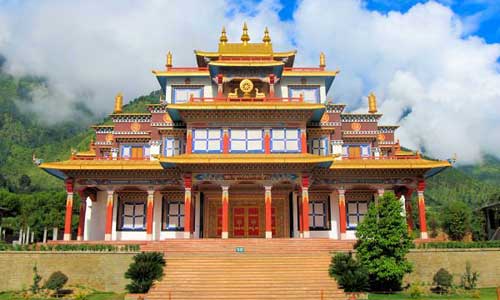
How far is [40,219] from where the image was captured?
54656 mm

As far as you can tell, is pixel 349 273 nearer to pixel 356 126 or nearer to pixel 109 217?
pixel 356 126

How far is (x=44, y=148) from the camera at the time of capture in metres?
130

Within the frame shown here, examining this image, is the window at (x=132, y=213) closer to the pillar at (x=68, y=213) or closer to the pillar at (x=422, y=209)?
the pillar at (x=68, y=213)

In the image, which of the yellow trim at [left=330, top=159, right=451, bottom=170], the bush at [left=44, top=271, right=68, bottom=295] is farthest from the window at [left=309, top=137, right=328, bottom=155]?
the bush at [left=44, top=271, right=68, bottom=295]

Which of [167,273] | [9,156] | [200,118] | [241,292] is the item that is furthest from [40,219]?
[9,156]

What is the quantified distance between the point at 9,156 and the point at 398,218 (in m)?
117

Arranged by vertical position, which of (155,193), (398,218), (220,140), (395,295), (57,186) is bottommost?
(395,295)

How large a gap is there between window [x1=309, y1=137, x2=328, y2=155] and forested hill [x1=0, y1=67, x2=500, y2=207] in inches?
2290

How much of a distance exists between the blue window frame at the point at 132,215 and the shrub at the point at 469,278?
22801 mm

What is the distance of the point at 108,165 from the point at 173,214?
645 cm

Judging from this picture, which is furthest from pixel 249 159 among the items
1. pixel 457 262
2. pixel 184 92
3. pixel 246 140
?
pixel 457 262

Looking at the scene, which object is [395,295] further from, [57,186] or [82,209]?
[57,186]

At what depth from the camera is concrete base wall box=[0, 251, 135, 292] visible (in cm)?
2589

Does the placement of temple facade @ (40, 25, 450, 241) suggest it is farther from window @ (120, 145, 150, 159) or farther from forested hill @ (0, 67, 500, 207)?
forested hill @ (0, 67, 500, 207)
